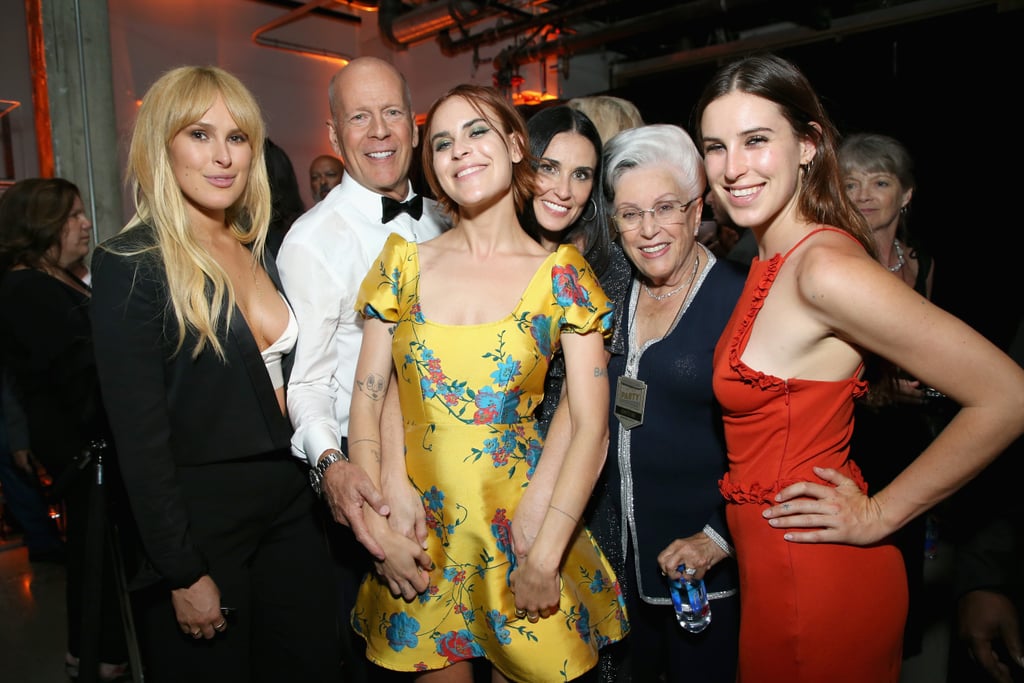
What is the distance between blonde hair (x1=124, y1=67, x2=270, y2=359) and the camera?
164 cm

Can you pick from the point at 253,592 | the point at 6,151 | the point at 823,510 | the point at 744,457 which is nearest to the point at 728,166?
the point at 744,457

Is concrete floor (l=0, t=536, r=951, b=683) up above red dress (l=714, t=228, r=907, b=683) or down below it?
below

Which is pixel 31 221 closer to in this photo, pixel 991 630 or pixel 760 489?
pixel 760 489

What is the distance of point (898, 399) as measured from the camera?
2.47m

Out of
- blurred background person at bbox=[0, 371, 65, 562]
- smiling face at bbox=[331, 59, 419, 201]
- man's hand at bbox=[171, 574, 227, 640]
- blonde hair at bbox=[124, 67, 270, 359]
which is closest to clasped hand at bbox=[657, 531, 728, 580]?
man's hand at bbox=[171, 574, 227, 640]

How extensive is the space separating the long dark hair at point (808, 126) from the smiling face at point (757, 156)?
2 centimetres

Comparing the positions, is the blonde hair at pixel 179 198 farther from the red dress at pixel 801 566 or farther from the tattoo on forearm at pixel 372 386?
the red dress at pixel 801 566

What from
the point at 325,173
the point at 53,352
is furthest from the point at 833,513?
the point at 325,173

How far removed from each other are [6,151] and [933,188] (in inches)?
297

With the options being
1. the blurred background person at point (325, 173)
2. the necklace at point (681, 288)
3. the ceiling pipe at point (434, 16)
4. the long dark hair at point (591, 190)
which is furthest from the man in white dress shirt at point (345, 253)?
the ceiling pipe at point (434, 16)

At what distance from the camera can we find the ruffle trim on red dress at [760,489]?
55.8 inches

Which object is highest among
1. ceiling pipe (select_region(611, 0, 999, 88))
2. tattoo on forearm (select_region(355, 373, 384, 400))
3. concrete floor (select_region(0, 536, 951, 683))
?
ceiling pipe (select_region(611, 0, 999, 88))

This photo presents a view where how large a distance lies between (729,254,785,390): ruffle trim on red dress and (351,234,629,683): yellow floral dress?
11.3 inches

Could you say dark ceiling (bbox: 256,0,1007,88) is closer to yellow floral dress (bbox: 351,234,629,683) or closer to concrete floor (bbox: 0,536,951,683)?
concrete floor (bbox: 0,536,951,683)
